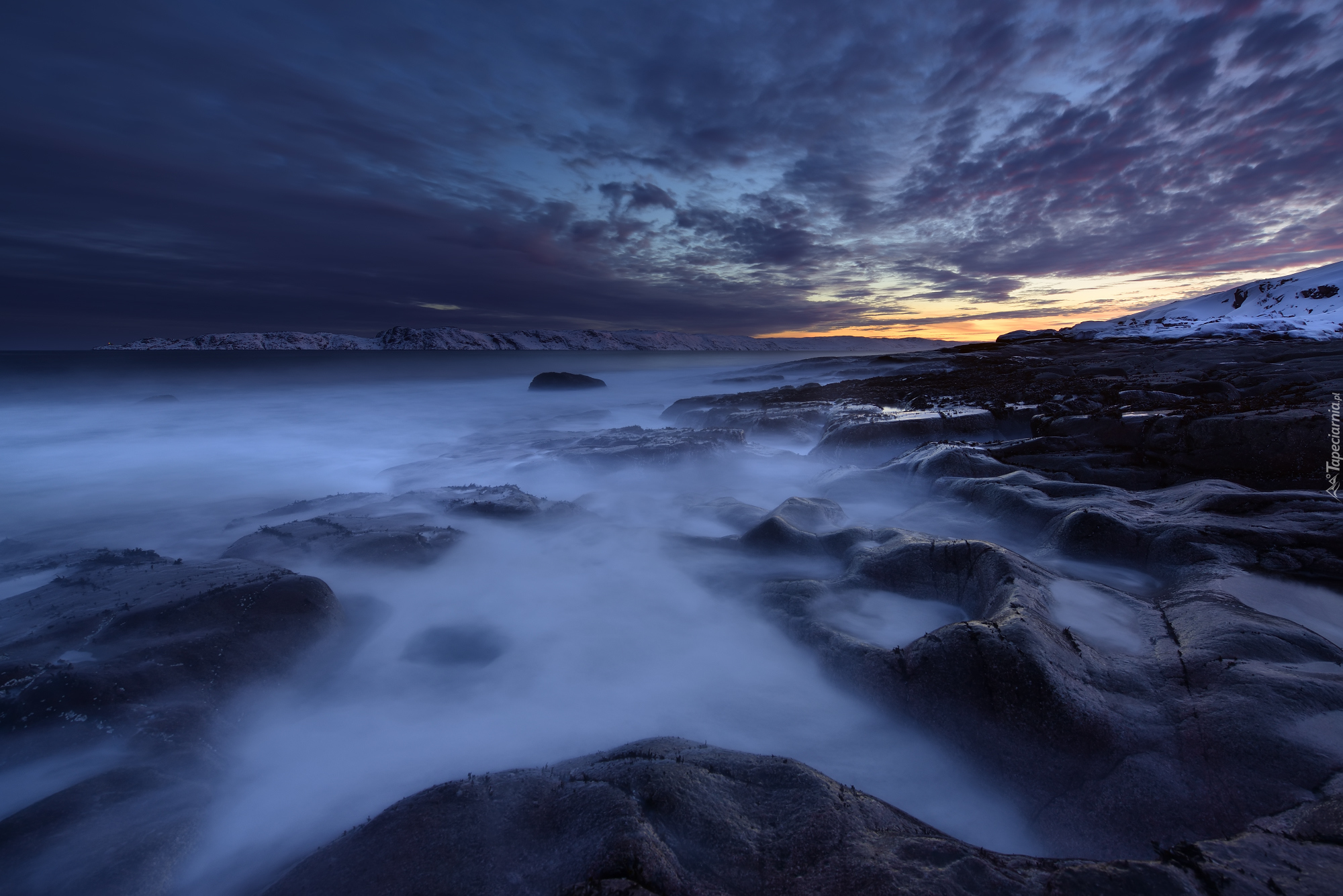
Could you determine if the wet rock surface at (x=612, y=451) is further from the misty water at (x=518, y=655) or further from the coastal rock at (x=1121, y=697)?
the coastal rock at (x=1121, y=697)

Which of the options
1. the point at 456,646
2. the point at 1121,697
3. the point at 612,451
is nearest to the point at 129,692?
the point at 456,646

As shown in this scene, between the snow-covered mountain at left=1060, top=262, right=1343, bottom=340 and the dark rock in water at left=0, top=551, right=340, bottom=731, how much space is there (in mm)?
45283

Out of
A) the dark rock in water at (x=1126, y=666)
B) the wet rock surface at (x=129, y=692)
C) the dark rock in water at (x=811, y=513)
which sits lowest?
the wet rock surface at (x=129, y=692)

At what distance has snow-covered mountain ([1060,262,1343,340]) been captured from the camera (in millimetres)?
33938

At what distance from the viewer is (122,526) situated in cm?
886

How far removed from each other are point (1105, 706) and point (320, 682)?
→ 17.8 ft

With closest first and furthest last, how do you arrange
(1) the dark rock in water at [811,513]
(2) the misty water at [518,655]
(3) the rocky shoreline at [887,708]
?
(3) the rocky shoreline at [887,708] → (2) the misty water at [518,655] → (1) the dark rock in water at [811,513]

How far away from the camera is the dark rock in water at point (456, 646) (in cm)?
472

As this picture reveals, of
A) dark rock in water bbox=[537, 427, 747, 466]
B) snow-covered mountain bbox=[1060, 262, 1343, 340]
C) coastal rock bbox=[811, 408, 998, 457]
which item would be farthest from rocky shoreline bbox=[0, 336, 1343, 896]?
snow-covered mountain bbox=[1060, 262, 1343, 340]

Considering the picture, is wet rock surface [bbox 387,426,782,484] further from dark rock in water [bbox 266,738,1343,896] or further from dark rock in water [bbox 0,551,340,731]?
dark rock in water [bbox 266,738,1343,896]

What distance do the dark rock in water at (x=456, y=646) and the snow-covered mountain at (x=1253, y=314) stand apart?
1721 inches

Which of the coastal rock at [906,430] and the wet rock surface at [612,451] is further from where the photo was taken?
the wet rock surface at [612,451]

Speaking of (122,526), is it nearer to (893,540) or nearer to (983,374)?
(893,540)
